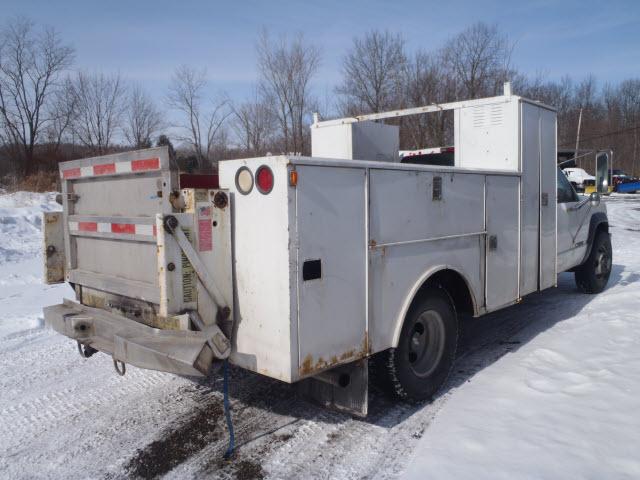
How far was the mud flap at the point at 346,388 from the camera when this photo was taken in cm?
360

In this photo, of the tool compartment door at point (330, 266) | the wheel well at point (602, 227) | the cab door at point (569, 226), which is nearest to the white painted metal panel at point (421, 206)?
the tool compartment door at point (330, 266)

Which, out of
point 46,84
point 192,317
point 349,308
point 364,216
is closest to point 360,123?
point 364,216

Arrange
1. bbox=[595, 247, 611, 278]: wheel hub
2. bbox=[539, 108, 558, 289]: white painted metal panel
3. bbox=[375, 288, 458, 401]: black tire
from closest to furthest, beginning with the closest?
bbox=[375, 288, 458, 401]: black tire
bbox=[539, 108, 558, 289]: white painted metal panel
bbox=[595, 247, 611, 278]: wheel hub

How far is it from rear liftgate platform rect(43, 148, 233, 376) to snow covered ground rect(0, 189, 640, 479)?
664mm

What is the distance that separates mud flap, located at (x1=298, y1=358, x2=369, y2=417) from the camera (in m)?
3.60

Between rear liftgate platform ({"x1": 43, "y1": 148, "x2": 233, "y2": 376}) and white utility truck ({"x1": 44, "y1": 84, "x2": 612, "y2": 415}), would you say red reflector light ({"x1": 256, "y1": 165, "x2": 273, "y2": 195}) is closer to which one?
white utility truck ({"x1": 44, "y1": 84, "x2": 612, "y2": 415})

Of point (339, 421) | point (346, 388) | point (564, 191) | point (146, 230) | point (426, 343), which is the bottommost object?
→ point (339, 421)

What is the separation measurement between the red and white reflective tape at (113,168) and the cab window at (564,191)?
4.97 meters

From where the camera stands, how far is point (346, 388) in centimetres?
369

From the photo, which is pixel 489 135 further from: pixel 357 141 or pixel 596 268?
pixel 596 268

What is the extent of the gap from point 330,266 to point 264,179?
2.18 ft

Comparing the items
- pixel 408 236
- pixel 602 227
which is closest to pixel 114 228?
pixel 408 236

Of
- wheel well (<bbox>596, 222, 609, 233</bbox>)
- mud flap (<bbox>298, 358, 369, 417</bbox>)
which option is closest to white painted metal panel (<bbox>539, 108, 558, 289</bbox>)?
wheel well (<bbox>596, 222, 609, 233</bbox>)

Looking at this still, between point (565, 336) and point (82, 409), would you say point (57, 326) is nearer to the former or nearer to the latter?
point (82, 409)
